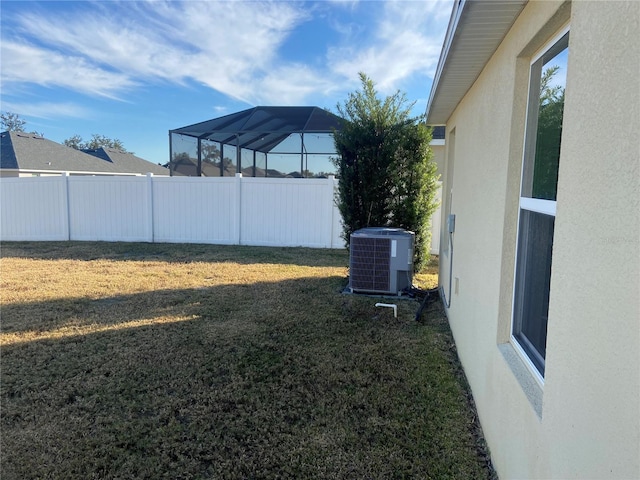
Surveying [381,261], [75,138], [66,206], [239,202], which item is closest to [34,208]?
[66,206]

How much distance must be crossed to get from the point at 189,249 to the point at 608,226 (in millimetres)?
10276

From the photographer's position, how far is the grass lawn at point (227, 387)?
240cm

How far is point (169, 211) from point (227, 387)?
9010 millimetres

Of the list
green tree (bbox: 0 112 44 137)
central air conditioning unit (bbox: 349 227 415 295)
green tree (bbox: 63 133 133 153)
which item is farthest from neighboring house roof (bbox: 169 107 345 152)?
green tree (bbox: 0 112 44 137)

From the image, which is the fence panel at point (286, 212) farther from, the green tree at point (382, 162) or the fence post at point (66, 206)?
the fence post at point (66, 206)

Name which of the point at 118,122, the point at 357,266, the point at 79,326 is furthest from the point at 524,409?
the point at 118,122

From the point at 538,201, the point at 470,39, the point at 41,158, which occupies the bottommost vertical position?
the point at 538,201

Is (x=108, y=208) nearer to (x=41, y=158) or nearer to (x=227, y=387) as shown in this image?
(x=227, y=387)

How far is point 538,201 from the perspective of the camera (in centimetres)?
202

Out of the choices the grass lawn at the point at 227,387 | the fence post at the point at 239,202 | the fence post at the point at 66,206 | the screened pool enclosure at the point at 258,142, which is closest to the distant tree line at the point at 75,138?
the screened pool enclosure at the point at 258,142

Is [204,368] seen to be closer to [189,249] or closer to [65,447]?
[65,447]

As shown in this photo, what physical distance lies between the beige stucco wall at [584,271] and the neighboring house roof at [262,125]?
12.1 metres

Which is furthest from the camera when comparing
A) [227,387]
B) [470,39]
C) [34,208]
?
[34,208]

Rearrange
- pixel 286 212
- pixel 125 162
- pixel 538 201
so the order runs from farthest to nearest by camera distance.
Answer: pixel 125 162 < pixel 286 212 < pixel 538 201
